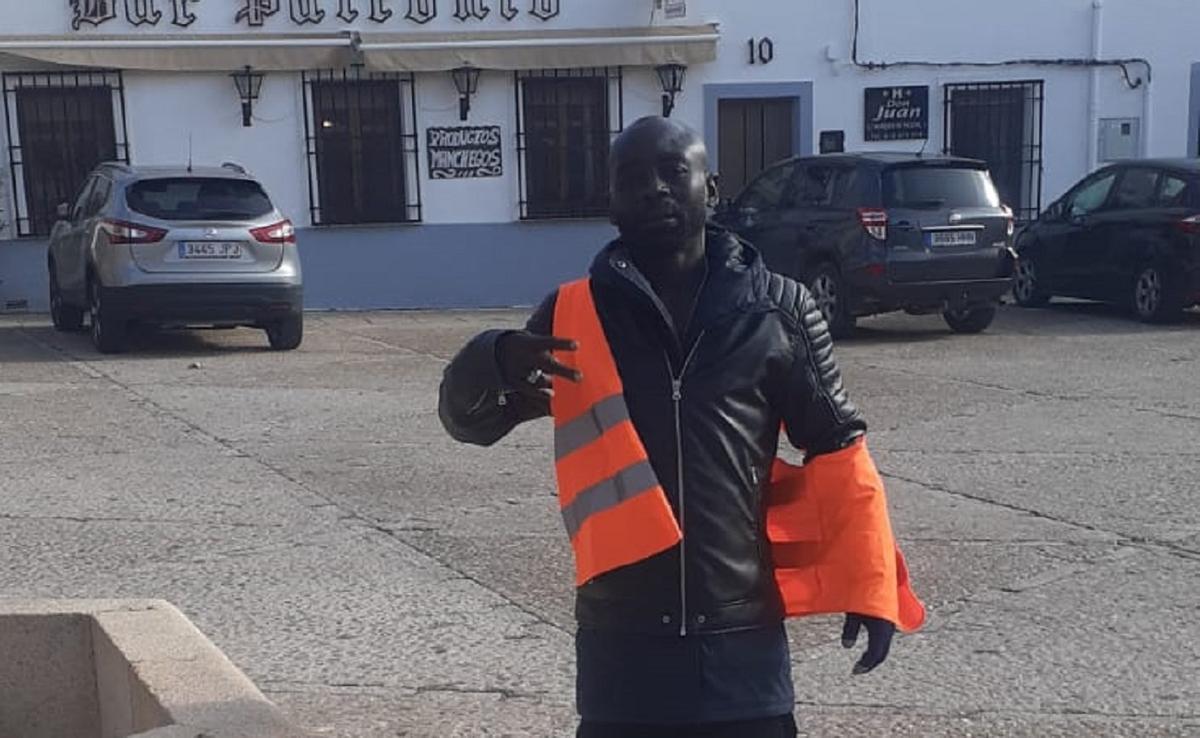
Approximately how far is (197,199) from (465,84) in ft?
17.2

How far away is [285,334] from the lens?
12602 millimetres

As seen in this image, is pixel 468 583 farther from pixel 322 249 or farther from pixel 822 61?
pixel 822 61

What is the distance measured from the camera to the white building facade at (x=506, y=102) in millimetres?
15930

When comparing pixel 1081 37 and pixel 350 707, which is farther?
pixel 1081 37

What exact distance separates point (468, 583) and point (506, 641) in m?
0.69

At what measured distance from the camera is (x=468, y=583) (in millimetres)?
5578

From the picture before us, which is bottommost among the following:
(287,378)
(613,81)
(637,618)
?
(287,378)

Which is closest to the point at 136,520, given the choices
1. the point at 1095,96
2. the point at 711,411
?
the point at 711,411

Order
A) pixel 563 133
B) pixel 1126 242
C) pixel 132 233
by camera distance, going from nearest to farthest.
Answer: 1. pixel 132 233
2. pixel 1126 242
3. pixel 563 133

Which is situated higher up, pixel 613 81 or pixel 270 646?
pixel 613 81

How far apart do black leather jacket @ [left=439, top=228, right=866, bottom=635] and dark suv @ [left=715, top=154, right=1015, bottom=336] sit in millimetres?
9617

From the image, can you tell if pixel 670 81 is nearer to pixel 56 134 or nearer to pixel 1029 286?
pixel 1029 286

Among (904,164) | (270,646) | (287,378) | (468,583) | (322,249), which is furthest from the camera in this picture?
(322,249)

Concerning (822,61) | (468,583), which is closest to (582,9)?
(822,61)
